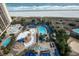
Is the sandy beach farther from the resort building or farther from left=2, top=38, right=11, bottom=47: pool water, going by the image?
left=2, top=38, right=11, bottom=47: pool water

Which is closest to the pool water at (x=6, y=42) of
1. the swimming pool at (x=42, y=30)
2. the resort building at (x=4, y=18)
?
the resort building at (x=4, y=18)

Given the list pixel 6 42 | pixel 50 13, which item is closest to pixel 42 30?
pixel 50 13

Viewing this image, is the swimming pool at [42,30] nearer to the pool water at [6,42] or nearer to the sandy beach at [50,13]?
the sandy beach at [50,13]

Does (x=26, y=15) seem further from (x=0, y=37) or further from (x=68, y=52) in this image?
(x=68, y=52)

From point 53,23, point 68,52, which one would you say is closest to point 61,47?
point 68,52

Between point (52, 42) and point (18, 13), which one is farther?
point (18, 13)

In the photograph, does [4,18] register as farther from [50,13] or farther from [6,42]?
[50,13]

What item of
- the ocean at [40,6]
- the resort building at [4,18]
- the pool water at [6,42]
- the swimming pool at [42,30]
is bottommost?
the pool water at [6,42]

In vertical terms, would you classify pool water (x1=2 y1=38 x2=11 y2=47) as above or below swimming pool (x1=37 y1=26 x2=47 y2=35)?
below

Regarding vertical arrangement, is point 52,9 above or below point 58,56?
above

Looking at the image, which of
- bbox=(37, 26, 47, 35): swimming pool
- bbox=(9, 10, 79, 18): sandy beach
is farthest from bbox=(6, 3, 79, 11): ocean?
bbox=(37, 26, 47, 35): swimming pool
